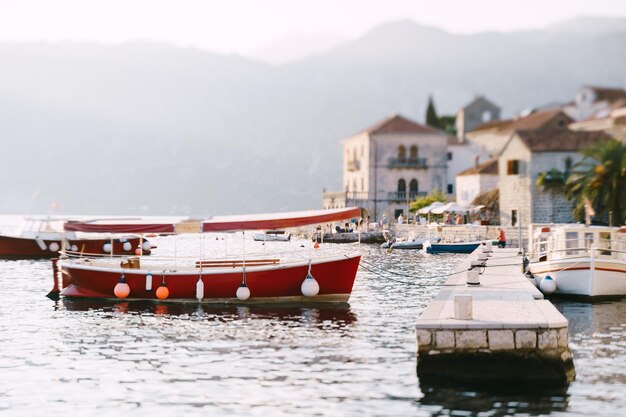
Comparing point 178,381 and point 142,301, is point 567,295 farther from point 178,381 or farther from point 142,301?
point 178,381

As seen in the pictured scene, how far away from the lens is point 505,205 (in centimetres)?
7700

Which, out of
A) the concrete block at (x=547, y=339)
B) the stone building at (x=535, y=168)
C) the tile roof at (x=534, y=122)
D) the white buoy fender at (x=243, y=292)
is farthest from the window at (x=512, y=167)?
the concrete block at (x=547, y=339)

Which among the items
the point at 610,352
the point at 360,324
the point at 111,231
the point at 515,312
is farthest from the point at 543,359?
the point at 111,231

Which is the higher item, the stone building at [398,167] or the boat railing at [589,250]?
the stone building at [398,167]

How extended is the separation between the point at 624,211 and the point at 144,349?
4497cm

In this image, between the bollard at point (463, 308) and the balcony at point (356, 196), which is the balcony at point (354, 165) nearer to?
the balcony at point (356, 196)

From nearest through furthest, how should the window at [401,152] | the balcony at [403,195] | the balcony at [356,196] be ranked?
the balcony at [403,195], the balcony at [356,196], the window at [401,152]

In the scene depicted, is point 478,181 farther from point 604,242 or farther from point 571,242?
point 571,242

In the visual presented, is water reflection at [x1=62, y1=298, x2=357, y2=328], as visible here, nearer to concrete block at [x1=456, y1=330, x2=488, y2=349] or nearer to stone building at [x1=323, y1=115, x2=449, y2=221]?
concrete block at [x1=456, y1=330, x2=488, y2=349]

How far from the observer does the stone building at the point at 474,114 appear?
461 feet

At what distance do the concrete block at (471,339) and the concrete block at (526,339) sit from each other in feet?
2.05

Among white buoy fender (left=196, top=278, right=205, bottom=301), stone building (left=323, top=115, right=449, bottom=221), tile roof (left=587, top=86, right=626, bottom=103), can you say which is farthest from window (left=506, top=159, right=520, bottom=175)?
tile roof (left=587, top=86, right=626, bottom=103)

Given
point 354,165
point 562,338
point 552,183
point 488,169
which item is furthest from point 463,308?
point 354,165

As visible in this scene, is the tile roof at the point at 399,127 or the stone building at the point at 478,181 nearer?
the stone building at the point at 478,181
